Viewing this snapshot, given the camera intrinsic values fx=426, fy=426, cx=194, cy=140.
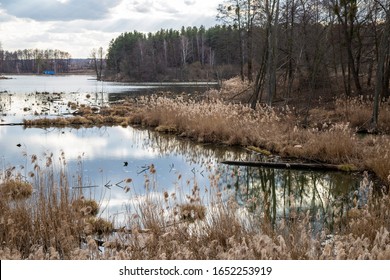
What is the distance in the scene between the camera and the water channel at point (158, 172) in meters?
7.39

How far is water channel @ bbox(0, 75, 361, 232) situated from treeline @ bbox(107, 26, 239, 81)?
49.1m

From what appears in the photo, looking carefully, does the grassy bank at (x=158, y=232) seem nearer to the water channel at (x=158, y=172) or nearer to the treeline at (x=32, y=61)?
the water channel at (x=158, y=172)

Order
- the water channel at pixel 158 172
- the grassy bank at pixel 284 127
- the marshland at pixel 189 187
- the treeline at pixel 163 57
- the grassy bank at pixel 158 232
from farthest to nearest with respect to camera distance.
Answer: the treeline at pixel 163 57 < the grassy bank at pixel 284 127 < the water channel at pixel 158 172 < the marshland at pixel 189 187 < the grassy bank at pixel 158 232

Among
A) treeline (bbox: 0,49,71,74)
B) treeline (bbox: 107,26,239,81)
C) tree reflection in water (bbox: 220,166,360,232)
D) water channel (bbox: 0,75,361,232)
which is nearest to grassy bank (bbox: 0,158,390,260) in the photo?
water channel (bbox: 0,75,361,232)

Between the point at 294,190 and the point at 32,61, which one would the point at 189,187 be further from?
the point at 32,61

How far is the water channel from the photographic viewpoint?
24.2 feet

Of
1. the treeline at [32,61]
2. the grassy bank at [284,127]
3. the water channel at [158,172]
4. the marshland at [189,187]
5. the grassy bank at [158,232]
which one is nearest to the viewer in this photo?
the grassy bank at [158,232]

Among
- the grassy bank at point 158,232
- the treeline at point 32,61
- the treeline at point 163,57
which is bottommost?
the grassy bank at point 158,232

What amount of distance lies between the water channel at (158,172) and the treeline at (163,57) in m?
49.1

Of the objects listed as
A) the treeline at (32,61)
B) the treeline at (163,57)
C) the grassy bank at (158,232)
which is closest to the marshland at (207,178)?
the grassy bank at (158,232)

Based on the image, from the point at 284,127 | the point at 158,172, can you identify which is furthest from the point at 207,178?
the point at 284,127

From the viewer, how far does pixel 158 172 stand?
10.5m

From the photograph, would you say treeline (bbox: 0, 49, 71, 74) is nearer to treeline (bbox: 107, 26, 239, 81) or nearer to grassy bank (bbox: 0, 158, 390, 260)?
treeline (bbox: 107, 26, 239, 81)

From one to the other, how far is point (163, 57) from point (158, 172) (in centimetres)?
6474
